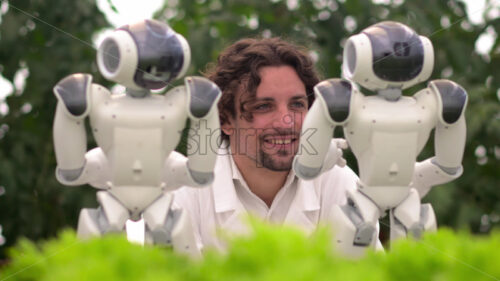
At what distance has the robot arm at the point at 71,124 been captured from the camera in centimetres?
165

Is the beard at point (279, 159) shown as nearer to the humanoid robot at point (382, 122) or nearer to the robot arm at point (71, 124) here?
the humanoid robot at point (382, 122)

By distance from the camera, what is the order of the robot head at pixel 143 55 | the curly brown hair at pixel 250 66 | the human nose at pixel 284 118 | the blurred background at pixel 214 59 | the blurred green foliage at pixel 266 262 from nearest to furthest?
the blurred green foliage at pixel 266 262, the robot head at pixel 143 55, the human nose at pixel 284 118, the curly brown hair at pixel 250 66, the blurred background at pixel 214 59

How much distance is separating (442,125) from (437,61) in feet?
5.23

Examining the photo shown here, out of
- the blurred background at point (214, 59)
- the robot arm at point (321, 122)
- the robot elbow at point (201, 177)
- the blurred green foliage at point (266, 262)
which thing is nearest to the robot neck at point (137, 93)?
the robot elbow at point (201, 177)

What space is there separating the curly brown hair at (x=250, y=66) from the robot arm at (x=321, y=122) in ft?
2.09

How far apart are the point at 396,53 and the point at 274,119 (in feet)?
2.26

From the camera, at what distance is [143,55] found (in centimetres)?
162

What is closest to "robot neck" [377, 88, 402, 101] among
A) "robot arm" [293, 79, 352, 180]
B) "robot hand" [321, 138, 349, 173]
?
"robot arm" [293, 79, 352, 180]

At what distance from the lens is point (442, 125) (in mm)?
1788

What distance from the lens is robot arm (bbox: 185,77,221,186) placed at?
1.69m

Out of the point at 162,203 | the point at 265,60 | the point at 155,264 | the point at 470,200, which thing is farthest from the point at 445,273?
the point at 470,200

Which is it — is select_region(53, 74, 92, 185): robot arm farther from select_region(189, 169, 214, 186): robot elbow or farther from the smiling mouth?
the smiling mouth

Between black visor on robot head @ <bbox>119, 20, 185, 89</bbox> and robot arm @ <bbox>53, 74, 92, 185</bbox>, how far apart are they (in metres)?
0.14

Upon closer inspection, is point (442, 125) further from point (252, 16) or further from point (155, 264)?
point (252, 16)
